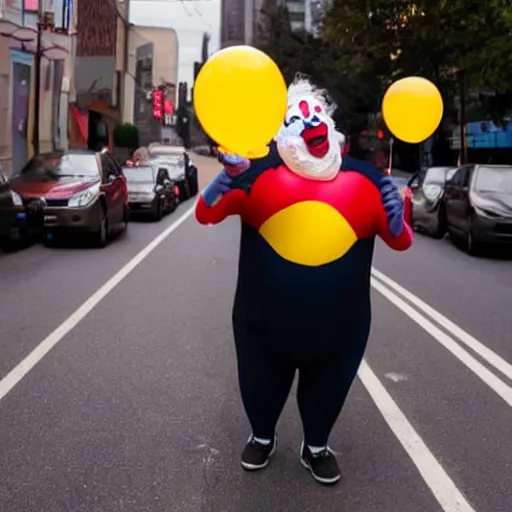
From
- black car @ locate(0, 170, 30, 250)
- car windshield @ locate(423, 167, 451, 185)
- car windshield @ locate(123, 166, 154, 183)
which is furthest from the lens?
car windshield @ locate(123, 166, 154, 183)

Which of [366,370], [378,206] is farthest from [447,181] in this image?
[378,206]

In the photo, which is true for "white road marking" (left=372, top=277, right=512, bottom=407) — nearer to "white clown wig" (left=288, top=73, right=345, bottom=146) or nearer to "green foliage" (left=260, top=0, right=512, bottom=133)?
"white clown wig" (left=288, top=73, right=345, bottom=146)

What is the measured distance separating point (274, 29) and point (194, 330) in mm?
36208

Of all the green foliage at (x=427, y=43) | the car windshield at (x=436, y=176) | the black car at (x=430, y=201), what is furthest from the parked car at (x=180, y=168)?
the car windshield at (x=436, y=176)

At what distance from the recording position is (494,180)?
46.6 ft

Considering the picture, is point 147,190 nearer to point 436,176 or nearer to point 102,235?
point 102,235

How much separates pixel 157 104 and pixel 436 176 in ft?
203

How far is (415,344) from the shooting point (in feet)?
23.2

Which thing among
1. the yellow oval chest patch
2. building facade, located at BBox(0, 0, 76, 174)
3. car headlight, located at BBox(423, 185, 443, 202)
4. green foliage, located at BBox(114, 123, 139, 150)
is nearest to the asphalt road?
the yellow oval chest patch

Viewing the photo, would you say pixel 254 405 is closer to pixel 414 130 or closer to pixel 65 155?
pixel 414 130

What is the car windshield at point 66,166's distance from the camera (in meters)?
14.6

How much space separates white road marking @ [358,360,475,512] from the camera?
12.6 feet

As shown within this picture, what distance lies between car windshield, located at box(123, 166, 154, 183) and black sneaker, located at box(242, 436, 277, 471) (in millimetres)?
16012

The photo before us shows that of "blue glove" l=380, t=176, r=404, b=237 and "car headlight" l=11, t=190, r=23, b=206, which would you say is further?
"car headlight" l=11, t=190, r=23, b=206
